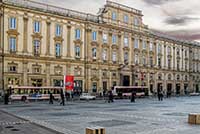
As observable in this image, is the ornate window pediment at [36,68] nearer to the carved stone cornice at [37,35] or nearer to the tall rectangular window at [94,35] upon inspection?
the carved stone cornice at [37,35]

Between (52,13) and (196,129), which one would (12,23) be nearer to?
(52,13)

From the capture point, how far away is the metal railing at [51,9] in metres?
52.4

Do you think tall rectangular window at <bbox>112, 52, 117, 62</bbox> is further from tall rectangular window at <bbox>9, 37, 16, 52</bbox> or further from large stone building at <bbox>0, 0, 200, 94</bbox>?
tall rectangular window at <bbox>9, 37, 16, 52</bbox>

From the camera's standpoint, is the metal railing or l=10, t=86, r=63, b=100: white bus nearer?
l=10, t=86, r=63, b=100: white bus

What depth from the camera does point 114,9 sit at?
67500 mm

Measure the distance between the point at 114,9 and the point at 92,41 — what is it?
10.2 metres

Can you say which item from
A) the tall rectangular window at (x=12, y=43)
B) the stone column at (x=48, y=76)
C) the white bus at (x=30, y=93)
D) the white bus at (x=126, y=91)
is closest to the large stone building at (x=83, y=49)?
the tall rectangular window at (x=12, y=43)

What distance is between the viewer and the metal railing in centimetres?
5241

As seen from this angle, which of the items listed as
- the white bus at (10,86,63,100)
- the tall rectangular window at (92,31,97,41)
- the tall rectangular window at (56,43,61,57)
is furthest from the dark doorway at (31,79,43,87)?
the tall rectangular window at (92,31,97,41)

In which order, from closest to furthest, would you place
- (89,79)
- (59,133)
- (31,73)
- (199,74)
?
(59,133) → (31,73) → (89,79) → (199,74)

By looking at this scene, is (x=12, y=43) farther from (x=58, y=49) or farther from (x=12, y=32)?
(x=58, y=49)

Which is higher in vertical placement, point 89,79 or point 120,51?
point 120,51

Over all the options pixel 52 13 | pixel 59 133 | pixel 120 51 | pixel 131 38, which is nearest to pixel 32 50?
pixel 52 13

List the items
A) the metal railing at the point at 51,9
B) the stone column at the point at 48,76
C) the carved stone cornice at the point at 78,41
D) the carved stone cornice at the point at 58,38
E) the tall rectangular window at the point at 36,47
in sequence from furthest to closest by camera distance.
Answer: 1. the carved stone cornice at the point at 78,41
2. the carved stone cornice at the point at 58,38
3. the stone column at the point at 48,76
4. the tall rectangular window at the point at 36,47
5. the metal railing at the point at 51,9
